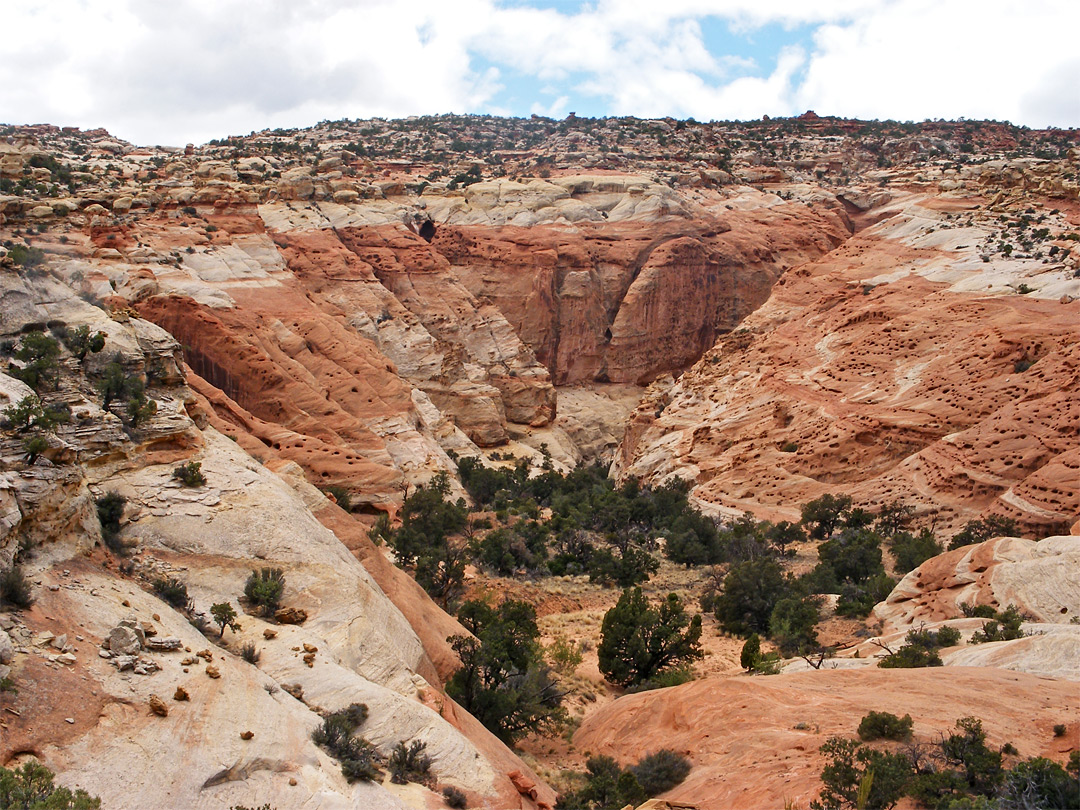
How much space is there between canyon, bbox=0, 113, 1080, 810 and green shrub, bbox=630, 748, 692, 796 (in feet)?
0.97

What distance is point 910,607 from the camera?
1994 cm

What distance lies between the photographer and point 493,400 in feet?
163

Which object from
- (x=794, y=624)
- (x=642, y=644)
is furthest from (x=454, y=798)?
(x=794, y=624)

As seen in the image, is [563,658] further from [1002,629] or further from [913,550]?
[913,550]

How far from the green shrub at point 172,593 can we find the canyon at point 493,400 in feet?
0.95

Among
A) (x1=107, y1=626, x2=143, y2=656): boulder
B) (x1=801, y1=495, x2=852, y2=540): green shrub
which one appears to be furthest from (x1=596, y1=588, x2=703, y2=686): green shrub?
(x1=801, y1=495, x2=852, y2=540): green shrub

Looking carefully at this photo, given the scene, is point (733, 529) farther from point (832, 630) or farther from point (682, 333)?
point (682, 333)

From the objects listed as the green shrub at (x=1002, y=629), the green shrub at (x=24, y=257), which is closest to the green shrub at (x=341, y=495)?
the green shrub at (x=24, y=257)

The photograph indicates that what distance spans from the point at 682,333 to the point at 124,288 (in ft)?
131

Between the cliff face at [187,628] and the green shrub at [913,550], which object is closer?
the cliff face at [187,628]

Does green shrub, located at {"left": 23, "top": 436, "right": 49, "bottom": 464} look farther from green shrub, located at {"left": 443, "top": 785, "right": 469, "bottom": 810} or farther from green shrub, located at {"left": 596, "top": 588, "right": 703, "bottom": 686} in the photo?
Result: green shrub, located at {"left": 596, "top": 588, "right": 703, "bottom": 686}

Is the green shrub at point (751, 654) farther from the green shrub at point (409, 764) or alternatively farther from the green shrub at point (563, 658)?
the green shrub at point (409, 764)

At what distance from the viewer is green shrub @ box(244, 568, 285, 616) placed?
12.4 m

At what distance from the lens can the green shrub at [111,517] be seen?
40.1ft
